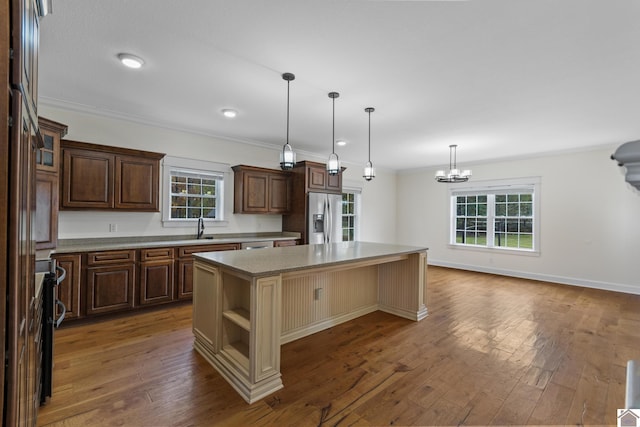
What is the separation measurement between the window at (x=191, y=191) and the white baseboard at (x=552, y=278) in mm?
5508

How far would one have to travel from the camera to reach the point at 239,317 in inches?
92.0

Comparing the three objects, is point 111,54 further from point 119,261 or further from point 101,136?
point 119,261

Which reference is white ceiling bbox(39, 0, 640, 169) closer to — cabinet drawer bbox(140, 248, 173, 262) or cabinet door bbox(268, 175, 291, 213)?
cabinet door bbox(268, 175, 291, 213)

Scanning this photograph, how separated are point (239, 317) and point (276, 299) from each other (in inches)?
15.9

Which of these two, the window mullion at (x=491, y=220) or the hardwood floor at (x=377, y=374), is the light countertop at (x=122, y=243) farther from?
the window mullion at (x=491, y=220)

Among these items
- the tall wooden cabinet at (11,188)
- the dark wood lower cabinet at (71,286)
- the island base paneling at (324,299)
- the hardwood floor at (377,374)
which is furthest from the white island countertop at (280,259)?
the dark wood lower cabinet at (71,286)

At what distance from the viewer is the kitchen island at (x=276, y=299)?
83.4 inches

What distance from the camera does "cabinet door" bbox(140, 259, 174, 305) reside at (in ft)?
12.1

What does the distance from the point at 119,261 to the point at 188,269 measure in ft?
2.67

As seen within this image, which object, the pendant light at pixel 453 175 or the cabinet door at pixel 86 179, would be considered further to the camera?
the pendant light at pixel 453 175

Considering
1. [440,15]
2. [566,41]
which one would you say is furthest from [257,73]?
[566,41]

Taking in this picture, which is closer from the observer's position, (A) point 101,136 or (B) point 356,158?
(A) point 101,136

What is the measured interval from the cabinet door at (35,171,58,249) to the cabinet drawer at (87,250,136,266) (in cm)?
37

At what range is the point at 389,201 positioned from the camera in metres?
8.09
